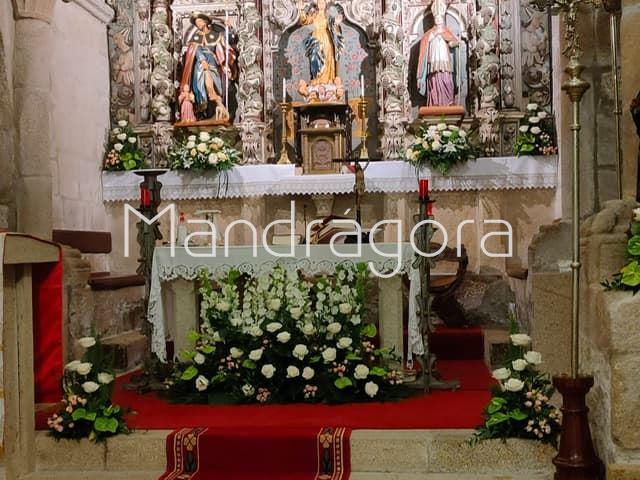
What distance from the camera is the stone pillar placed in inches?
301

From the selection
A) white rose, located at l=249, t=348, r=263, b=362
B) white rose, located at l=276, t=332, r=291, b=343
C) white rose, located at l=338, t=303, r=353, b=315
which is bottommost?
white rose, located at l=249, t=348, r=263, b=362

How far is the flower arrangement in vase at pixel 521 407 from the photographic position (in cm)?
428

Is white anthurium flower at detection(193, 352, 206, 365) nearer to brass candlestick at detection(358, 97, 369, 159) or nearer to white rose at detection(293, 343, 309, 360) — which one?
white rose at detection(293, 343, 309, 360)

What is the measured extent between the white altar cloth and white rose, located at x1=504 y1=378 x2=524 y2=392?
4.47 m

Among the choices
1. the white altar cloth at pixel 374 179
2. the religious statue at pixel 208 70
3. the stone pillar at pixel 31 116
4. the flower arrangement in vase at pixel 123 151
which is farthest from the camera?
the religious statue at pixel 208 70

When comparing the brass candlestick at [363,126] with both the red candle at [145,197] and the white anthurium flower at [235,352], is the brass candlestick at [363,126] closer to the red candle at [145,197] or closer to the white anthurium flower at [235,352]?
the red candle at [145,197]

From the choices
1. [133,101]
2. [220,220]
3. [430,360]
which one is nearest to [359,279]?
[430,360]

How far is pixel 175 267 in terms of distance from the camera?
573cm

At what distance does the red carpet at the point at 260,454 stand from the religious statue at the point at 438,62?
5.23 metres

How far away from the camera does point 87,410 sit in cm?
457

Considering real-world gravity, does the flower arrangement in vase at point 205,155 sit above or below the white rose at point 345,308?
above

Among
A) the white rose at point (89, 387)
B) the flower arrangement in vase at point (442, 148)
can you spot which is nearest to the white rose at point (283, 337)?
the white rose at point (89, 387)

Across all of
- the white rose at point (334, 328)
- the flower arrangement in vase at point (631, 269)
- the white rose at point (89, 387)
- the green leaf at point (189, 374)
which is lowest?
the green leaf at point (189, 374)

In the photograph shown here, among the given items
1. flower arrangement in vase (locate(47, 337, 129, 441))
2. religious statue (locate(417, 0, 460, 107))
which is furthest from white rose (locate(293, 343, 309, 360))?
religious statue (locate(417, 0, 460, 107))
